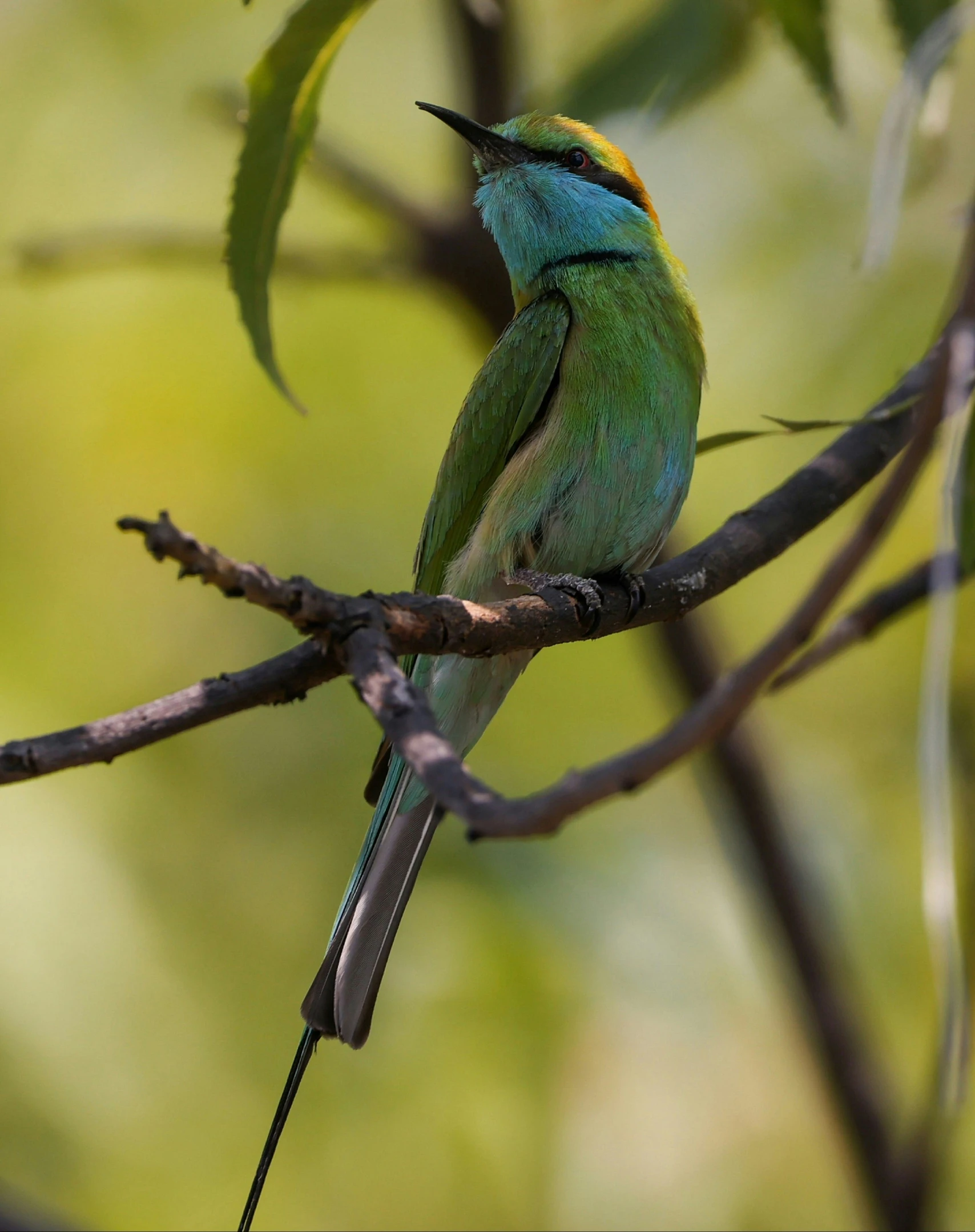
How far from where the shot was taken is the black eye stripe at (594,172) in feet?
9.89

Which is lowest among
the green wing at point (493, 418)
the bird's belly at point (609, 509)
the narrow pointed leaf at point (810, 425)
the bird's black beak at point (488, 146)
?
→ the narrow pointed leaf at point (810, 425)

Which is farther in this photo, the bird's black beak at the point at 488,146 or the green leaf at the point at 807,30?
the bird's black beak at the point at 488,146

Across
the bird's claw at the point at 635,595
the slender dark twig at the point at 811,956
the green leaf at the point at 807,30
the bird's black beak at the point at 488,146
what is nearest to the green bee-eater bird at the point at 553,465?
the bird's black beak at the point at 488,146

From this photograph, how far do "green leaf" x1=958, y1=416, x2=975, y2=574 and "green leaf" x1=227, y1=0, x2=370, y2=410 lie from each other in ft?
2.90

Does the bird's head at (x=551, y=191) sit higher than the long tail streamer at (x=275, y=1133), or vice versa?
the bird's head at (x=551, y=191)

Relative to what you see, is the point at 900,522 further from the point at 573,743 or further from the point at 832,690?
the point at 573,743

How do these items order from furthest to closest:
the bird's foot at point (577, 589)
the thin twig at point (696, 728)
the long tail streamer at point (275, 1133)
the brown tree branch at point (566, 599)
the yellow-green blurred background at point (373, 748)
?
1. the yellow-green blurred background at point (373, 748)
2. the bird's foot at point (577, 589)
3. the long tail streamer at point (275, 1133)
4. the brown tree branch at point (566, 599)
5. the thin twig at point (696, 728)

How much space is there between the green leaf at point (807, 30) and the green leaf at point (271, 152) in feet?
2.06

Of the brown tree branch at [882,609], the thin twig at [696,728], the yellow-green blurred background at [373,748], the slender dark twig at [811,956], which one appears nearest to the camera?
the thin twig at [696,728]

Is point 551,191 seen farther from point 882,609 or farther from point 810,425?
point 810,425

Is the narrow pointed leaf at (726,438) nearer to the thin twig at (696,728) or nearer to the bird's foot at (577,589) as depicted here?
the bird's foot at (577,589)

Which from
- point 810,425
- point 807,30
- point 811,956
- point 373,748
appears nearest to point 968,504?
point 810,425

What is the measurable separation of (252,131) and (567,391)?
0.86 meters

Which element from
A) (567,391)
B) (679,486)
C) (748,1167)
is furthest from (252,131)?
(748,1167)
